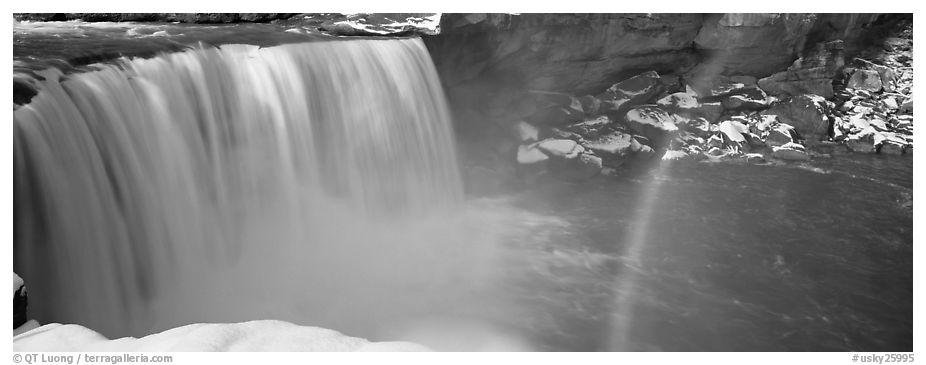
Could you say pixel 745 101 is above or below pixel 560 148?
above

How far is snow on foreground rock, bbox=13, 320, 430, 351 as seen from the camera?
281cm

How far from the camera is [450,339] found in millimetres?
5539

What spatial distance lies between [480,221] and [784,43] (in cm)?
723

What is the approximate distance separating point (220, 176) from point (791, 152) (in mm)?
9578

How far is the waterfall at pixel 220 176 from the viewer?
4.39m

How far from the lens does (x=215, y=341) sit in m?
2.79

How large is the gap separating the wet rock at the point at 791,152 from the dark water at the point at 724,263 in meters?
0.58

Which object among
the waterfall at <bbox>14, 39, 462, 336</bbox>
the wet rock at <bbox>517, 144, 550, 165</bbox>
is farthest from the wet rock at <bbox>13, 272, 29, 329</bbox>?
the wet rock at <bbox>517, 144, 550, 165</bbox>

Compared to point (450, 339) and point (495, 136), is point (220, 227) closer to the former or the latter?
point (450, 339)

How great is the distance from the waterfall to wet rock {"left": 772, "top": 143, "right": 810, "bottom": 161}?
612 cm

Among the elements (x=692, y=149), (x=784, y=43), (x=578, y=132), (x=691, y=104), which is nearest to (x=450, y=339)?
(x=578, y=132)

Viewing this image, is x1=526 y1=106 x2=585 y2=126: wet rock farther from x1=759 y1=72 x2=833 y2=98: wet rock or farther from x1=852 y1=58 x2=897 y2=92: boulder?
x1=852 y1=58 x2=897 y2=92: boulder

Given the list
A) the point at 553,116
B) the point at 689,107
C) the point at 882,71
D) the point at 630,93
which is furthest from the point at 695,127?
the point at 882,71

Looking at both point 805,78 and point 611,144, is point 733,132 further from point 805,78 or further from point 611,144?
point 611,144
